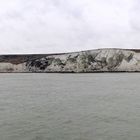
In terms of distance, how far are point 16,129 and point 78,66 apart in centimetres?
6917

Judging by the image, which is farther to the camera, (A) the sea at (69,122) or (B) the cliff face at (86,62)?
(B) the cliff face at (86,62)

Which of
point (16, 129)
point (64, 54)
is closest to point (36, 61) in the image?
point (64, 54)

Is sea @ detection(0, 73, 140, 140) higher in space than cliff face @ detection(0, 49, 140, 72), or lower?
higher

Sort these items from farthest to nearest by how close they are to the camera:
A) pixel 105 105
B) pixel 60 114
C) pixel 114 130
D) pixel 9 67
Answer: pixel 9 67, pixel 105 105, pixel 60 114, pixel 114 130

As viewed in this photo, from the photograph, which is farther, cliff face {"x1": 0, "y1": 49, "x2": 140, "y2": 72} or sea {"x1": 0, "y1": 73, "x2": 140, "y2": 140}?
cliff face {"x1": 0, "y1": 49, "x2": 140, "y2": 72}

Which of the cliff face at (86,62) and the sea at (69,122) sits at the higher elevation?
the sea at (69,122)

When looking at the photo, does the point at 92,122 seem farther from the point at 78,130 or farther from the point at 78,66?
the point at 78,66

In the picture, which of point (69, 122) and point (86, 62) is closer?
point (69, 122)

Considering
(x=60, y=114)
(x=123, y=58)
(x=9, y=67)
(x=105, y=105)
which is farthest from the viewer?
(x=9, y=67)

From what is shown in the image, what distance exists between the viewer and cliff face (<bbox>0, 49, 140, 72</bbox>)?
78312mm

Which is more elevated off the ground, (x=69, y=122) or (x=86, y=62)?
(x=69, y=122)

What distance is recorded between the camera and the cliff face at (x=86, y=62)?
78.3m

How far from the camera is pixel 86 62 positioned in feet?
264

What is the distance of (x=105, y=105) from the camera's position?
61.2 ft
